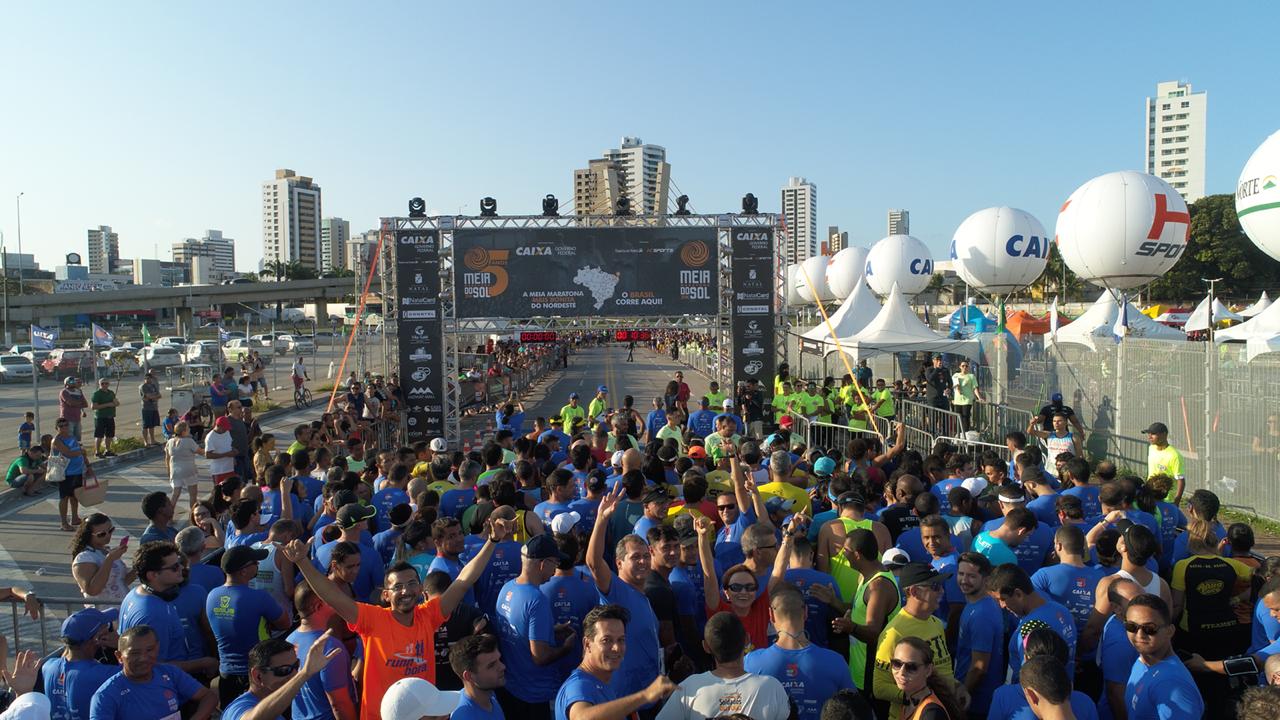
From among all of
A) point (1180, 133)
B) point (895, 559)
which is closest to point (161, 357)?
point (895, 559)

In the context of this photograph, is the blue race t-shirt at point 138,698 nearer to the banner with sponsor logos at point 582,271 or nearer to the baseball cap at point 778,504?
the baseball cap at point 778,504

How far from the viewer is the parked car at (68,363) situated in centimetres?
3588

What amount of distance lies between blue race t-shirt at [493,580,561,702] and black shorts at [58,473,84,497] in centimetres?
942

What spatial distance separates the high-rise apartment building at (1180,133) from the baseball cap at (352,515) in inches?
8757

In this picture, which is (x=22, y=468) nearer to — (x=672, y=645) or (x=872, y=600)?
(x=672, y=645)

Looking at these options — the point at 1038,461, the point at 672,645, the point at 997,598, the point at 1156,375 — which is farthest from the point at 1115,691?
the point at 1156,375

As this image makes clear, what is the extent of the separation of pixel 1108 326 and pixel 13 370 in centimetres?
4241

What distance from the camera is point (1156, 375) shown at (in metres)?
13.3

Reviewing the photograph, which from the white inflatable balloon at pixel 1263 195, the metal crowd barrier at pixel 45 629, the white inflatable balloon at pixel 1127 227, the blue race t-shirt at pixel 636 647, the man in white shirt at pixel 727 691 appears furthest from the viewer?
the white inflatable balloon at pixel 1127 227

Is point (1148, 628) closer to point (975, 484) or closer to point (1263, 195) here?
point (975, 484)

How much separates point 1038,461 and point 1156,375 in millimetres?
6670

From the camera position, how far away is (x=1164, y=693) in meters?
3.50

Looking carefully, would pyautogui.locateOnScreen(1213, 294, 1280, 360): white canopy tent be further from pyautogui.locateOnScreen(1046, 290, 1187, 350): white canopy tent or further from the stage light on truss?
the stage light on truss

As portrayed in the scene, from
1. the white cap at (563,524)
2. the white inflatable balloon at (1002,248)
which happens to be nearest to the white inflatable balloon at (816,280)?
the white inflatable balloon at (1002,248)
